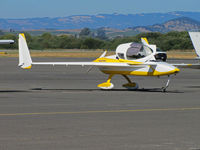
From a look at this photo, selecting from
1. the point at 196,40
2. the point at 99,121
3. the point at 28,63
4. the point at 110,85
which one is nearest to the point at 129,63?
the point at 110,85

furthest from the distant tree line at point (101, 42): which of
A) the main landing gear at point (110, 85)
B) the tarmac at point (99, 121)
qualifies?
the tarmac at point (99, 121)

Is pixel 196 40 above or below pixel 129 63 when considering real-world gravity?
above

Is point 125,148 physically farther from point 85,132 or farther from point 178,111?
point 178,111

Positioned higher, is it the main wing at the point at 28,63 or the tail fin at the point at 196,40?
the tail fin at the point at 196,40

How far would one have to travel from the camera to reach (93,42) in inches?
4985

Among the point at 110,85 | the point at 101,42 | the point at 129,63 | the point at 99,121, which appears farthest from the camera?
the point at 101,42

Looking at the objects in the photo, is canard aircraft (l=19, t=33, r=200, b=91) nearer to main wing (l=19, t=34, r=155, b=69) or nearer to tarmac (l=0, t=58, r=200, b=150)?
main wing (l=19, t=34, r=155, b=69)

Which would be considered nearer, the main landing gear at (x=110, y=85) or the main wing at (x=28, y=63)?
the main wing at (x=28, y=63)

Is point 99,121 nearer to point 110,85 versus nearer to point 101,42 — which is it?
point 110,85

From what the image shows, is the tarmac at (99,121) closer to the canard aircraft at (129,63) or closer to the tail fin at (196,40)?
the canard aircraft at (129,63)

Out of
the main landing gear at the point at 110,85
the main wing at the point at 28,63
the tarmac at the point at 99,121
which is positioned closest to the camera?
the tarmac at the point at 99,121

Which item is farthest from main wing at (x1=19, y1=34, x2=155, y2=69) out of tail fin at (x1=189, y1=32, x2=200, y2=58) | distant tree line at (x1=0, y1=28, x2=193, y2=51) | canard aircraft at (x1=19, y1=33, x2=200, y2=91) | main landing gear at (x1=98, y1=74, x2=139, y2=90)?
distant tree line at (x1=0, y1=28, x2=193, y2=51)

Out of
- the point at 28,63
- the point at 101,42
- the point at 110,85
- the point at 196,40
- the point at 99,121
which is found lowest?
the point at 101,42

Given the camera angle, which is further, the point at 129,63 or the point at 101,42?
the point at 101,42
